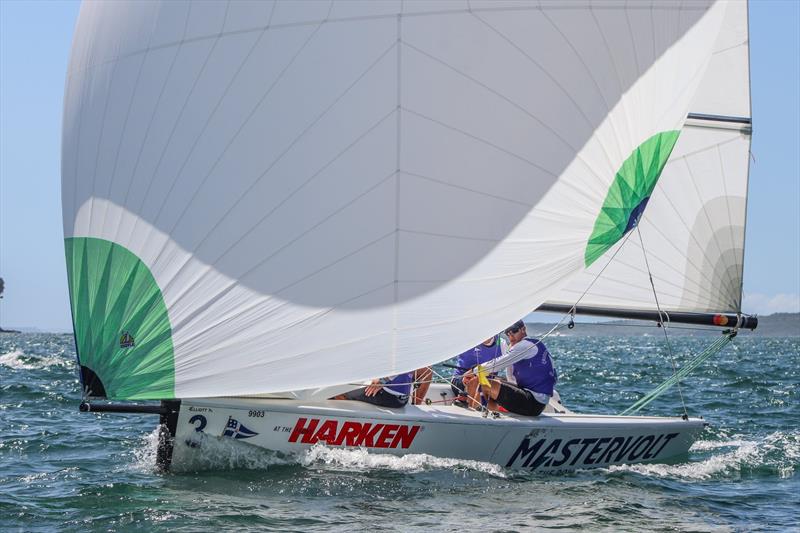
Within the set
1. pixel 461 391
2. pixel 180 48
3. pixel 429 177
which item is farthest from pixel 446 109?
pixel 461 391

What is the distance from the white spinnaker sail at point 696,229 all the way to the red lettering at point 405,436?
101 inches

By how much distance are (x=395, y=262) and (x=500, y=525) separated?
1970 mm

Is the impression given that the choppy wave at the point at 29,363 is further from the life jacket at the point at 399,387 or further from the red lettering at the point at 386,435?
the red lettering at the point at 386,435

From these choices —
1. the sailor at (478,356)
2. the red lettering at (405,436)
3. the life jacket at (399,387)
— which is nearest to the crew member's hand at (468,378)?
the sailor at (478,356)

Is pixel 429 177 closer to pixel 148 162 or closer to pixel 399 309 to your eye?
pixel 399 309

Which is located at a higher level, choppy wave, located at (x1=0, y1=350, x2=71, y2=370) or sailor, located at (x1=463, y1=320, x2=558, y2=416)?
sailor, located at (x1=463, y1=320, x2=558, y2=416)

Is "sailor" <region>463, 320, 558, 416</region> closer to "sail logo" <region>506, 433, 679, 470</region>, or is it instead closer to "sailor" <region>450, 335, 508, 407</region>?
"sail logo" <region>506, 433, 679, 470</region>

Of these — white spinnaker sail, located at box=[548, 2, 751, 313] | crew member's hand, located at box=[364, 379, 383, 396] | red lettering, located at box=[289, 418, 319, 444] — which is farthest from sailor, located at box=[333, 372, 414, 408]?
white spinnaker sail, located at box=[548, 2, 751, 313]

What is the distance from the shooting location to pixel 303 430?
8.23 m

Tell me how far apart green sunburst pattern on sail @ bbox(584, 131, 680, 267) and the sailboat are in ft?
0.06

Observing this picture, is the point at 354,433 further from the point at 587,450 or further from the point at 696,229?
the point at 696,229

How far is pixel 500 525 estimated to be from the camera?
681 cm

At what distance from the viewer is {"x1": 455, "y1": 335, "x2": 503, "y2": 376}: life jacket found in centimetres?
1020

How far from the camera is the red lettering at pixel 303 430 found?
820 centimetres
